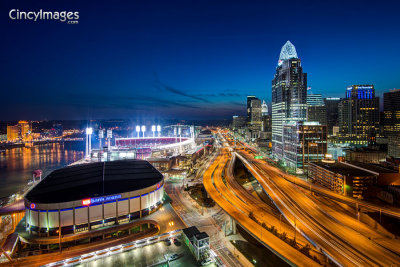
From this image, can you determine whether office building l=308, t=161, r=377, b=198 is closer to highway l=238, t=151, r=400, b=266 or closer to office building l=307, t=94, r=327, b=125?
highway l=238, t=151, r=400, b=266

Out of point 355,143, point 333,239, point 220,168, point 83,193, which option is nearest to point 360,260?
point 333,239

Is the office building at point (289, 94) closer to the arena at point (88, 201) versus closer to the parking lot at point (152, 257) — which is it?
the arena at point (88, 201)

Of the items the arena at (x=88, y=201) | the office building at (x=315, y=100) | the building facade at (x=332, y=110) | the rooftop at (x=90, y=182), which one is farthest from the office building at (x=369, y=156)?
the building facade at (x=332, y=110)

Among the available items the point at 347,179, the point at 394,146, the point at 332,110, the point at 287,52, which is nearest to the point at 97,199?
the point at 347,179

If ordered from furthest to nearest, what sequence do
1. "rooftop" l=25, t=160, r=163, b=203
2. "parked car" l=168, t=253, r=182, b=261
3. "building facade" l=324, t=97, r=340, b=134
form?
"building facade" l=324, t=97, r=340, b=134 → "rooftop" l=25, t=160, r=163, b=203 → "parked car" l=168, t=253, r=182, b=261

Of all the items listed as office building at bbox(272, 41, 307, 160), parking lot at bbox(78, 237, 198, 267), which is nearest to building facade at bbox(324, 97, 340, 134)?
office building at bbox(272, 41, 307, 160)

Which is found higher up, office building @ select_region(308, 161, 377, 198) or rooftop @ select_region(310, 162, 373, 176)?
rooftop @ select_region(310, 162, 373, 176)

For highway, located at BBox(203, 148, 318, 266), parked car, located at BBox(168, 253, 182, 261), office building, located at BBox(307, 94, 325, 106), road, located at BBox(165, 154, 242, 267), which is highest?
office building, located at BBox(307, 94, 325, 106)
